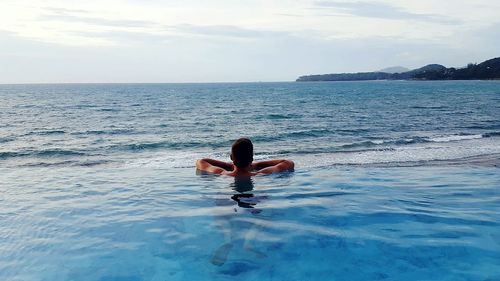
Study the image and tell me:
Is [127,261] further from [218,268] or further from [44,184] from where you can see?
[44,184]

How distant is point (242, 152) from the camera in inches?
392

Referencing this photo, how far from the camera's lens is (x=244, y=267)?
Result: 6434 millimetres

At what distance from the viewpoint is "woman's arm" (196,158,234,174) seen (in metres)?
11.4

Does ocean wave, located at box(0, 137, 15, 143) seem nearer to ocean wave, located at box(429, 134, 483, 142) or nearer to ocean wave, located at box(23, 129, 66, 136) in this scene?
ocean wave, located at box(23, 129, 66, 136)

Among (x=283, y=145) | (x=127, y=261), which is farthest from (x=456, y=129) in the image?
(x=127, y=261)

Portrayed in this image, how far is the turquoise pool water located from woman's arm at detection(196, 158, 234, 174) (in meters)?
0.24

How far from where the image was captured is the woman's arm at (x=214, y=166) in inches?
449

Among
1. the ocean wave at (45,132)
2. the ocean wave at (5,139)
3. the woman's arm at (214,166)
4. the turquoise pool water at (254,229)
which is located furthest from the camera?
the ocean wave at (45,132)

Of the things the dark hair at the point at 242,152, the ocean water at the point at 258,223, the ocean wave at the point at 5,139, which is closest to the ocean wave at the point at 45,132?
the ocean wave at the point at 5,139

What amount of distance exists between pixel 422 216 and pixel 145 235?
16.9 feet

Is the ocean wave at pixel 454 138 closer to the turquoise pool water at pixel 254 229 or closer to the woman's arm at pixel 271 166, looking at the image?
the turquoise pool water at pixel 254 229

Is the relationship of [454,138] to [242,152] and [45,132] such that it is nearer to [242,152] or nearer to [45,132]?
[242,152]

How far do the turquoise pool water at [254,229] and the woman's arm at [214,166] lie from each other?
0.24 metres

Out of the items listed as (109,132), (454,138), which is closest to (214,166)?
(454,138)
